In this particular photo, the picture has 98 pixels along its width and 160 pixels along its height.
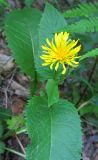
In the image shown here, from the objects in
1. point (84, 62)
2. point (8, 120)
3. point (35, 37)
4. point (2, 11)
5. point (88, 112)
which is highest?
point (2, 11)

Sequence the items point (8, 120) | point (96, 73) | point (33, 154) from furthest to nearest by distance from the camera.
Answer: point (96, 73) < point (8, 120) < point (33, 154)

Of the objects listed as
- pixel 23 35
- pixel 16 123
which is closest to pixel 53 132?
pixel 16 123

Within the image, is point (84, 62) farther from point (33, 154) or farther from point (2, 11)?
point (33, 154)

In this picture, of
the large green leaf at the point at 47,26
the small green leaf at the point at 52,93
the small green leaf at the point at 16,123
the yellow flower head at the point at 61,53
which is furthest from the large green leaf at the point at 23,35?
the yellow flower head at the point at 61,53

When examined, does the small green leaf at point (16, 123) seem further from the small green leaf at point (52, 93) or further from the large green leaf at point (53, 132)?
the small green leaf at point (52, 93)

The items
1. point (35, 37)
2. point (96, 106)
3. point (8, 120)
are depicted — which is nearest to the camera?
point (8, 120)

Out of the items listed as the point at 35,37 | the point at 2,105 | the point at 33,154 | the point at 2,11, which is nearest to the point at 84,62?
the point at 35,37
